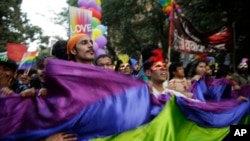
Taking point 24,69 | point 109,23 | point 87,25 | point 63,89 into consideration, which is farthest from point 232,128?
point 109,23

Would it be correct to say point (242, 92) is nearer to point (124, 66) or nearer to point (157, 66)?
point (157, 66)

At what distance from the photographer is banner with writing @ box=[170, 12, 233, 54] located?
9594 mm

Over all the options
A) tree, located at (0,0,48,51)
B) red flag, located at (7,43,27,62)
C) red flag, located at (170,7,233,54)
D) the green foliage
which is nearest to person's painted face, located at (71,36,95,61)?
red flag, located at (7,43,27,62)

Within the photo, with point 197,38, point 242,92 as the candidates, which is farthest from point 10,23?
point 242,92

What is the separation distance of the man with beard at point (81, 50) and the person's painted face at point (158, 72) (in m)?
1.03

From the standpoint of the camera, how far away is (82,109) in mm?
3580

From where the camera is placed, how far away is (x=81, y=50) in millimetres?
4398

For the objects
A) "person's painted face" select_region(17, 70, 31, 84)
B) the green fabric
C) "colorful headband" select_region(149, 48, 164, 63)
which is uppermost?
"colorful headband" select_region(149, 48, 164, 63)

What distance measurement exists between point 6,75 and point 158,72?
1.64 metres

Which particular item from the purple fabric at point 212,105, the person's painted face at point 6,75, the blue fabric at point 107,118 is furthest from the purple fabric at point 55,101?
the purple fabric at point 212,105

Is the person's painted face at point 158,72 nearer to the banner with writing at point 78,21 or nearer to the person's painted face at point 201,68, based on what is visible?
the person's painted face at point 201,68

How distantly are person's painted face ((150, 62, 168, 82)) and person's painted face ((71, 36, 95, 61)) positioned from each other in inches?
41.1

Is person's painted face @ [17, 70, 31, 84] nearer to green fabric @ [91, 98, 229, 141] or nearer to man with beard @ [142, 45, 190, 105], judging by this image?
man with beard @ [142, 45, 190, 105]

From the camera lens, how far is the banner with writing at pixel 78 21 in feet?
28.8
